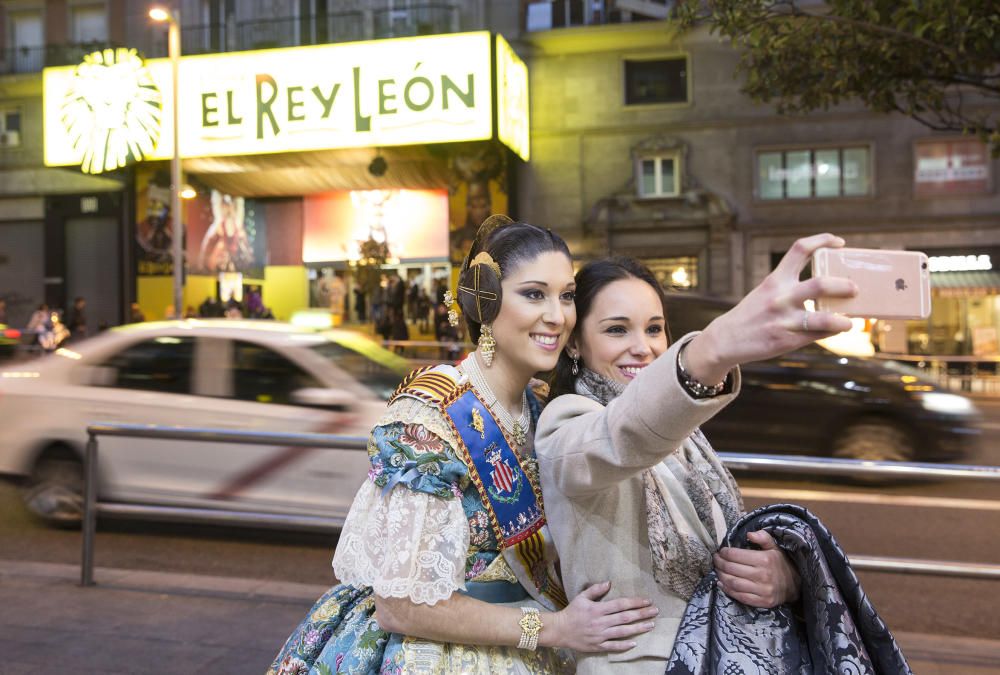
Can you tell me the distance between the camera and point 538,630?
6.10 feet

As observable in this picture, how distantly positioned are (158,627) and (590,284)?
3378mm

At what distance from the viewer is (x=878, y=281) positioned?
1.16 m

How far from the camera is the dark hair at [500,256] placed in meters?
1.96

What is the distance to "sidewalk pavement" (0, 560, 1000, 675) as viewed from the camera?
3930 millimetres

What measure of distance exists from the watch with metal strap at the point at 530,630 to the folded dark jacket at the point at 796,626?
298 millimetres

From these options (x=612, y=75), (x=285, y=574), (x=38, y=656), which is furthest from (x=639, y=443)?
(x=612, y=75)

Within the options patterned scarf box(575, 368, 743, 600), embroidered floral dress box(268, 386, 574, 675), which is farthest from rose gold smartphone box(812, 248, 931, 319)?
embroidered floral dress box(268, 386, 574, 675)

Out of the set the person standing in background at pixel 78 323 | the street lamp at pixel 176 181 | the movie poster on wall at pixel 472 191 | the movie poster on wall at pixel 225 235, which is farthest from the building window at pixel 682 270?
the person standing in background at pixel 78 323

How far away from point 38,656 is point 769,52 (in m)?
7.07

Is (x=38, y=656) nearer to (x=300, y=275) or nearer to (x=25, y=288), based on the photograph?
(x=300, y=275)

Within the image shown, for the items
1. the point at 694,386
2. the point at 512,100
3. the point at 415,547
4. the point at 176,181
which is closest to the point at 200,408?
the point at 415,547

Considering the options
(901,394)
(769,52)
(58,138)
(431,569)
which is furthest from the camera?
(58,138)

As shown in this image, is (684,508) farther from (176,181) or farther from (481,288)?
(176,181)

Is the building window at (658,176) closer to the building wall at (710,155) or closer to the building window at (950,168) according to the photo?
the building wall at (710,155)
